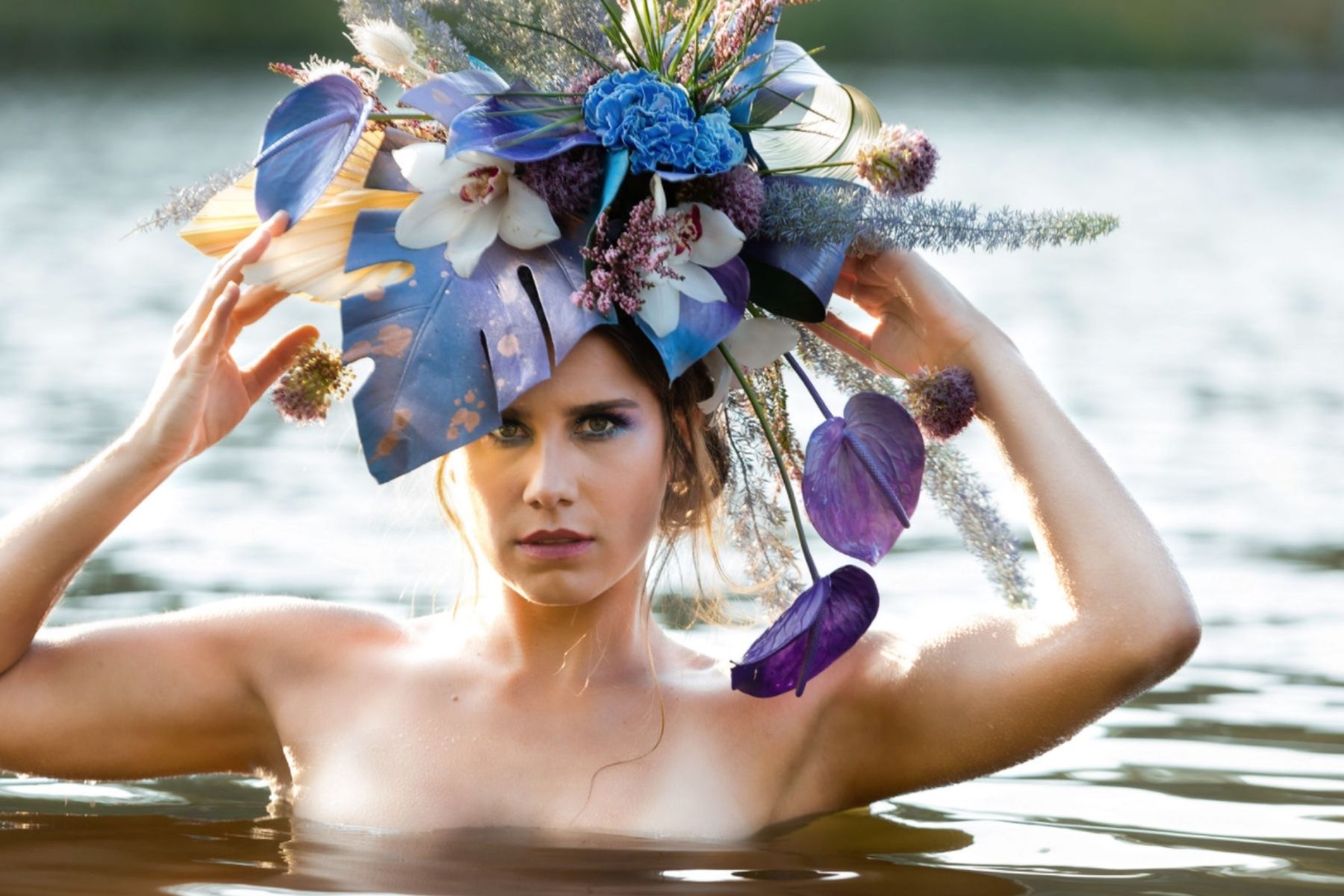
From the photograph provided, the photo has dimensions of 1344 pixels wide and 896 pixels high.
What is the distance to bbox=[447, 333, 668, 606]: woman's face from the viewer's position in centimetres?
294

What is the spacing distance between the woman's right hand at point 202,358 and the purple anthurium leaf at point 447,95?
26 centimetres

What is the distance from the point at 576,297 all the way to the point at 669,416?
0.32 meters

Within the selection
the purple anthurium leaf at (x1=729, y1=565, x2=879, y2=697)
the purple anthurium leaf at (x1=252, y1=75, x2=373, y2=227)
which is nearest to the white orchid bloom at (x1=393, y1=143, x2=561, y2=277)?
the purple anthurium leaf at (x1=252, y1=75, x2=373, y2=227)

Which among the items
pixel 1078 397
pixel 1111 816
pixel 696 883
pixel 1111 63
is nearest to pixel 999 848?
pixel 1111 816

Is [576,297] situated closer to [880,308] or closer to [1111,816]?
[880,308]

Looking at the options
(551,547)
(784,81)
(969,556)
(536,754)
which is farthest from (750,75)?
(969,556)

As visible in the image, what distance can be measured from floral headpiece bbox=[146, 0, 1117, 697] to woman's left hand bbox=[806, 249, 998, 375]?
0.24 ft

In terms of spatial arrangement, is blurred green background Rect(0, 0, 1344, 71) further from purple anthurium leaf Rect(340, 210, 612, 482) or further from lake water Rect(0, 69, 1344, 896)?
purple anthurium leaf Rect(340, 210, 612, 482)

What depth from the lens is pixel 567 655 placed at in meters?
3.36

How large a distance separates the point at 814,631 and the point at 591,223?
70cm

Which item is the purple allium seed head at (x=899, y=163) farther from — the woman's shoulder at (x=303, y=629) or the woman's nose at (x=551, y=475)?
the woman's shoulder at (x=303, y=629)

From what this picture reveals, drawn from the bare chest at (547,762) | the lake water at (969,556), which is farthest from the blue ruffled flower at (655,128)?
the bare chest at (547,762)

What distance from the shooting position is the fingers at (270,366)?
10.4 feet

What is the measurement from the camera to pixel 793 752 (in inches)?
131
